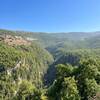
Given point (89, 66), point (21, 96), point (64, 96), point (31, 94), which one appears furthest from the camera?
point (21, 96)

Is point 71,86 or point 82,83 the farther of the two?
point 82,83

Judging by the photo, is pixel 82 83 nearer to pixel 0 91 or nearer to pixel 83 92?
pixel 83 92

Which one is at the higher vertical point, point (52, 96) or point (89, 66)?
point (89, 66)

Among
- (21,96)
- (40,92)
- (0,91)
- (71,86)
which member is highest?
(71,86)

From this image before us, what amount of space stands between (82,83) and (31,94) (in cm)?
2164

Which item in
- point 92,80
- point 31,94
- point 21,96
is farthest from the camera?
point 21,96

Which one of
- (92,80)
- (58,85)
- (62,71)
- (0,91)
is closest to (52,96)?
(58,85)

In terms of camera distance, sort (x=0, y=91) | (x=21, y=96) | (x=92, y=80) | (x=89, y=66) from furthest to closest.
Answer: (x=0, y=91) < (x=21, y=96) < (x=89, y=66) < (x=92, y=80)

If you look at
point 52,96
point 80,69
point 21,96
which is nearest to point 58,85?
point 52,96

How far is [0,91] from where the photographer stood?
646 ft

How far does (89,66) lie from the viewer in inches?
3002

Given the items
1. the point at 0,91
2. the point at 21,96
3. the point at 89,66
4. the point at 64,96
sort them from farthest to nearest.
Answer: the point at 0,91, the point at 21,96, the point at 89,66, the point at 64,96

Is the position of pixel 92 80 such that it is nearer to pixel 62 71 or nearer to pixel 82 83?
pixel 82 83

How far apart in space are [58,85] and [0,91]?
421 ft
